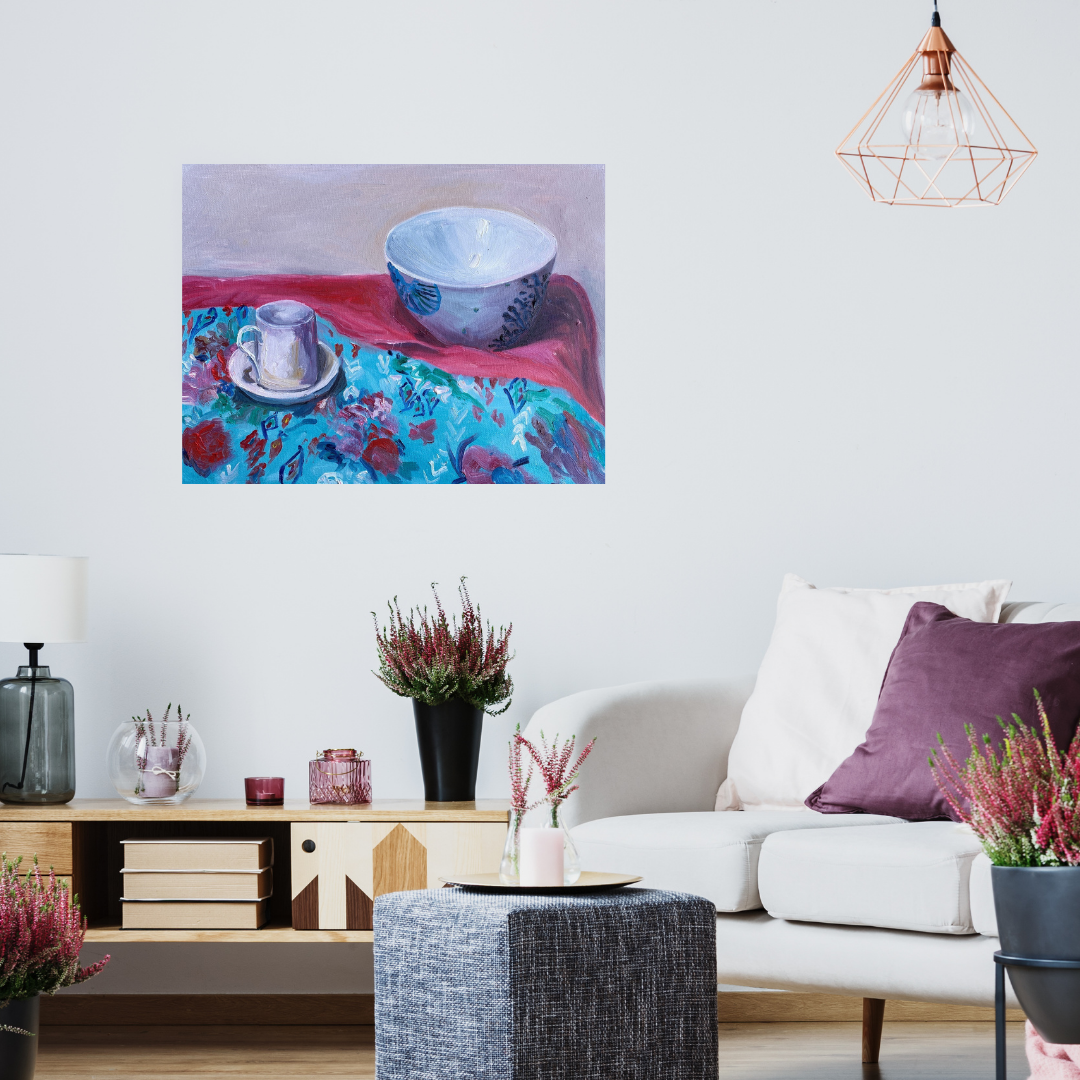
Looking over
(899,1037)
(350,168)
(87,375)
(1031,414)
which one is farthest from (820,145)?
(899,1037)

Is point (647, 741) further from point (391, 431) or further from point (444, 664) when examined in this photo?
point (391, 431)

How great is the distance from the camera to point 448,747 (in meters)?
3.00

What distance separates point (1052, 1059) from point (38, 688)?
2.11 meters

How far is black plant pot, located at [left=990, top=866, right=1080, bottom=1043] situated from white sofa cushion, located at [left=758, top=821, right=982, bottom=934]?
490 mm

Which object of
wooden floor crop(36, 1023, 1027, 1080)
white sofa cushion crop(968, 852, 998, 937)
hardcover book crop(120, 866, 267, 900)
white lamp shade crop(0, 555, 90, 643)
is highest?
white lamp shade crop(0, 555, 90, 643)

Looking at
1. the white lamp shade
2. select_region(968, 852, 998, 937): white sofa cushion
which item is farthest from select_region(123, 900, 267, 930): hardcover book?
select_region(968, 852, 998, 937): white sofa cushion

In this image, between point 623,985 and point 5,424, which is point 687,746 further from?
point 5,424

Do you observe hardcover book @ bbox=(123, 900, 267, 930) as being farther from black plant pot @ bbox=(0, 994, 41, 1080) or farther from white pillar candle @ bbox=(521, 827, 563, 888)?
white pillar candle @ bbox=(521, 827, 563, 888)

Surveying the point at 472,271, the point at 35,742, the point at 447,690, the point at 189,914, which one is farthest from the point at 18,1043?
the point at 472,271

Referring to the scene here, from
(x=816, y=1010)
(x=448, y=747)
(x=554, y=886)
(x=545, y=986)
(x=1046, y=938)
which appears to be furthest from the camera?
(x=816, y=1010)

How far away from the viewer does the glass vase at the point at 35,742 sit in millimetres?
2918

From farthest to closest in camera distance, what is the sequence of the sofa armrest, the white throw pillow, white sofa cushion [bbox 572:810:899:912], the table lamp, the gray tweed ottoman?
the table lamp < the white throw pillow < the sofa armrest < white sofa cushion [bbox 572:810:899:912] < the gray tweed ottoman

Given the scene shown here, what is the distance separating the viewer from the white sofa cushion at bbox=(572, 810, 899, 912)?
7.50ft

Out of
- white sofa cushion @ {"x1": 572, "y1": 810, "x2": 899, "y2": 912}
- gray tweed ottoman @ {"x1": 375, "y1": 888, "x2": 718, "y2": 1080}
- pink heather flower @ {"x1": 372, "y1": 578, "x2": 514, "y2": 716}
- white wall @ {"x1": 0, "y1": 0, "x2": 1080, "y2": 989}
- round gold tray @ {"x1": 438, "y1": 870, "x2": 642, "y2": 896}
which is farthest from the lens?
white wall @ {"x1": 0, "y1": 0, "x2": 1080, "y2": 989}
